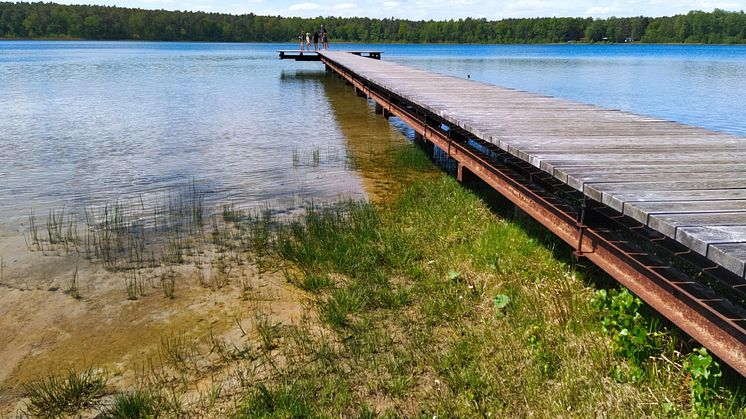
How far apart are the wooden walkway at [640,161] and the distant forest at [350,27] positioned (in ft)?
500

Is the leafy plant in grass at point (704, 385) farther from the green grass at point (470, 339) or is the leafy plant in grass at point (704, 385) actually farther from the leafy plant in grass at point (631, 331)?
the leafy plant in grass at point (631, 331)

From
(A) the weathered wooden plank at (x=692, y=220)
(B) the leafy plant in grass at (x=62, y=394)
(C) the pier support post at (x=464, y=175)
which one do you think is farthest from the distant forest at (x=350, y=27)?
(A) the weathered wooden plank at (x=692, y=220)

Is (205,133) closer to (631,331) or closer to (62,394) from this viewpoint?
(62,394)

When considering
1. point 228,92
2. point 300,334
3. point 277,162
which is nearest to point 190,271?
point 300,334

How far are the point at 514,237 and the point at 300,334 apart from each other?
2847 millimetres

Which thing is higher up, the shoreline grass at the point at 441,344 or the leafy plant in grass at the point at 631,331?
the leafy plant in grass at the point at 631,331

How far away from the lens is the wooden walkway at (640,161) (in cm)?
352

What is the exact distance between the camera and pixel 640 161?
5297 mm

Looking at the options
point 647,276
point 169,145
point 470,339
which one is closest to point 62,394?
point 470,339

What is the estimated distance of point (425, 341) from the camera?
465cm

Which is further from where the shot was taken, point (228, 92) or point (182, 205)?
point (228, 92)

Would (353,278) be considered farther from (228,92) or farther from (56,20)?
(56,20)

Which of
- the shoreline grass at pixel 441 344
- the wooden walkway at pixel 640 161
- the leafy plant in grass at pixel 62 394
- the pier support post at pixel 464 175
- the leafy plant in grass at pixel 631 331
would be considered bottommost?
the leafy plant in grass at pixel 62 394

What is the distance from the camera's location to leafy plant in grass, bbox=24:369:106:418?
13.1ft
